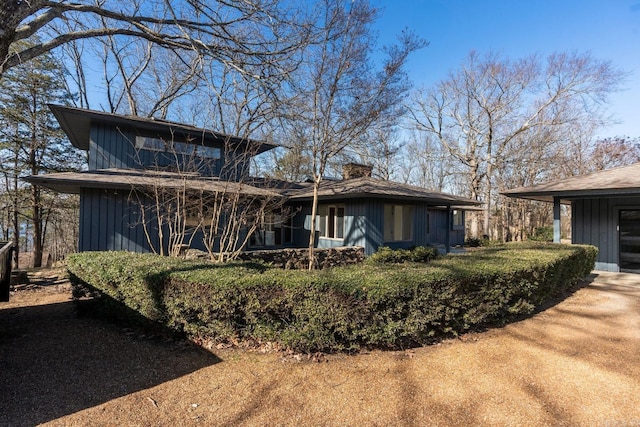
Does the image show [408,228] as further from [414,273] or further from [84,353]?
[84,353]

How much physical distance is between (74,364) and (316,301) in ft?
9.71


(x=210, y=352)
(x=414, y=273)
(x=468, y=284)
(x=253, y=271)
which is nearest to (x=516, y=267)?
(x=468, y=284)

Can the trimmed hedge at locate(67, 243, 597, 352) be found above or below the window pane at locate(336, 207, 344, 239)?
below

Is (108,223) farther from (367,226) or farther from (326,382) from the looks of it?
(326,382)

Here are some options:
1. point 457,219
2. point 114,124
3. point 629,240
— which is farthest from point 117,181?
point 457,219

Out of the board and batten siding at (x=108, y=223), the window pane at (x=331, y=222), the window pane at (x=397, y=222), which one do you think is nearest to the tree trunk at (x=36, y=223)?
the board and batten siding at (x=108, y=223)

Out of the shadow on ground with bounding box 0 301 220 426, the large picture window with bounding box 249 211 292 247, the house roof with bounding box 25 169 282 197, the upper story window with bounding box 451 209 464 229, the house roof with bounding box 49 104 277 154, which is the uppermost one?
the house roof with bounding box 49 104 277 154

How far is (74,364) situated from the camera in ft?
11.6

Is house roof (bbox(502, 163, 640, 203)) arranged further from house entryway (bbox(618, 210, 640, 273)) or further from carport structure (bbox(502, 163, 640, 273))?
house entryway (bbox(618, 210, 640, 273))

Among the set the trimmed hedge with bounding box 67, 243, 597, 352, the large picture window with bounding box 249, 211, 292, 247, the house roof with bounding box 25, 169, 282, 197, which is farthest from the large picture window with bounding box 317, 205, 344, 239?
the trimmed hedge with bounding box 67, 243, 597, 352

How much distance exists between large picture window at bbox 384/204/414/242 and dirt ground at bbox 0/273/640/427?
7444 millimetres

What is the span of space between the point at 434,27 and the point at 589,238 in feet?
29.5

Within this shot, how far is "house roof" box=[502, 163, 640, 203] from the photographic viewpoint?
7943 millimetres

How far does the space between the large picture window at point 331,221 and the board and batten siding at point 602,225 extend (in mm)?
8216
